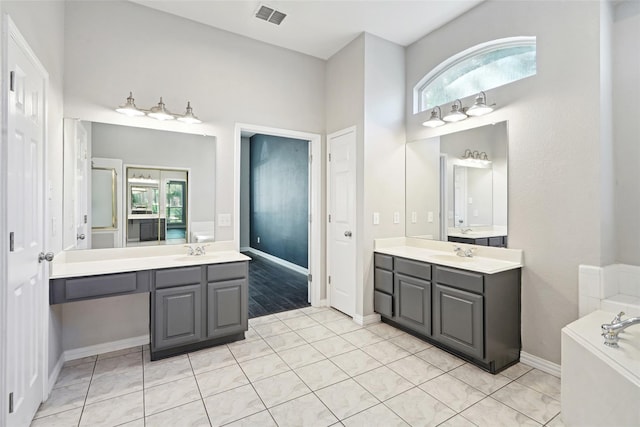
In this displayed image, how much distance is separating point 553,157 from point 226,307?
3.10m

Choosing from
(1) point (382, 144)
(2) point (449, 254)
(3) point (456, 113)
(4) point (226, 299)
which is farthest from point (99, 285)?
(3) point (456, 113)

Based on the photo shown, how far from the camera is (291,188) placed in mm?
6328

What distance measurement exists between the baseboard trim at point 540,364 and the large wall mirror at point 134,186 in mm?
3162

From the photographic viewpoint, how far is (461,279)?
2611 mm

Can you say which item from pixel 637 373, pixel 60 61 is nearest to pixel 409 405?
pixel 637 373

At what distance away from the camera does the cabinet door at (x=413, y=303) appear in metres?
2.93

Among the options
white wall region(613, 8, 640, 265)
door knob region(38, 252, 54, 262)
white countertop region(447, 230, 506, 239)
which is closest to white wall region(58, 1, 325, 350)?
door knob region(38, 252, 54, 262)

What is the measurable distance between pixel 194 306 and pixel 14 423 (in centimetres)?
127

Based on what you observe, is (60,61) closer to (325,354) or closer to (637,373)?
(325,354)

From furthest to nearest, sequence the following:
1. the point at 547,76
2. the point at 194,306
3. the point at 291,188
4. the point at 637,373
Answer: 1. the point at 291,188
2. the point at 194,306
3. the point at 547,76
4. the point at 637,373

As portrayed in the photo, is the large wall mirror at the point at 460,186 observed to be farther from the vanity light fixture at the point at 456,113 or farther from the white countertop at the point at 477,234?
the vanity light fixture at the point at 456,113

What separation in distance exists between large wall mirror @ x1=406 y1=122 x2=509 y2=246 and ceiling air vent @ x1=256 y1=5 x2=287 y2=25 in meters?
2.00

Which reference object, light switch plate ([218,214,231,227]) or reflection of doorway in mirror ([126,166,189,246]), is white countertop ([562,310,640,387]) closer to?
light switch plate ([218,214,231,227])

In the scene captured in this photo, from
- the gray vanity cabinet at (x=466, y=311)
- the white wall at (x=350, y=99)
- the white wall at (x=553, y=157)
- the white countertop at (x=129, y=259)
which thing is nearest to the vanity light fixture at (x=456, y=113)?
the white wall at (x=553, y=157)
